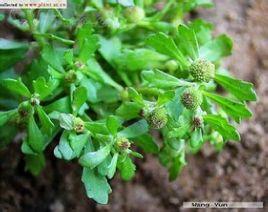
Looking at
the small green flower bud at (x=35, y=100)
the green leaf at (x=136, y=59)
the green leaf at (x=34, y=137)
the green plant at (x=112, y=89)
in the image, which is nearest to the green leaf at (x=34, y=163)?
the green plant at (x=112, y=89)

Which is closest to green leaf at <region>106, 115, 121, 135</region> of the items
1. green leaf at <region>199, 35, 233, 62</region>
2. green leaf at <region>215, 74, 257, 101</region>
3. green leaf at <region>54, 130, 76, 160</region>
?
green leaf at <region>54, 130, 76, 160</region>

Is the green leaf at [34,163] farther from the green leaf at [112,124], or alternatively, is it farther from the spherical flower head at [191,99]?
the spherical flower head at [191,99]

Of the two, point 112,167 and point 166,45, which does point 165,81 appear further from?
point 112,167

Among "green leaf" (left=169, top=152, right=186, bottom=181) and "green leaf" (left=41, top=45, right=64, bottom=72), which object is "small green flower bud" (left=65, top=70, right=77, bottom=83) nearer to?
"green leaf" (left=41, top=45, right=64, bottom=72)

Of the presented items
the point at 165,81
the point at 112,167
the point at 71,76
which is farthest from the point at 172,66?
the point at 112,167

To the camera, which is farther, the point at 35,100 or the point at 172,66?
the point at 172,66

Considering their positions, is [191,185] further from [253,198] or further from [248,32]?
[248,32]

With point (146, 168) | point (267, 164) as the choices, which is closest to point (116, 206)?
point (146, 168)

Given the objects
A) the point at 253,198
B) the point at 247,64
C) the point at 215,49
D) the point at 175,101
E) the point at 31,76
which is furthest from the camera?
the point at 247,64
